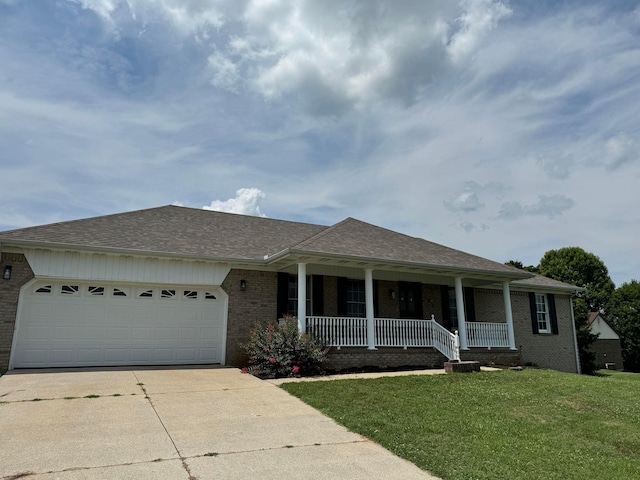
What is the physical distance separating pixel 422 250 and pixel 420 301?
1.94 m

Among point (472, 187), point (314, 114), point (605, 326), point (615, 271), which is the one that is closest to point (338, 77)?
point (314, 114)

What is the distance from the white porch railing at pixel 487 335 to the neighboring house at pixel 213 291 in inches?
1.9

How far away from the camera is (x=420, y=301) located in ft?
50.2

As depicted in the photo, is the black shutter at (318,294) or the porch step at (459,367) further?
the black shutter at (318,294)

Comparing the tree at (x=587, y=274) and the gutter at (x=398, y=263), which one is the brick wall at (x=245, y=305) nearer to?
the gutter at (x=398, y=263)

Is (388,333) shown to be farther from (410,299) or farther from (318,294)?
(410,299)

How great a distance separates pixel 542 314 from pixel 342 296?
9705 mm

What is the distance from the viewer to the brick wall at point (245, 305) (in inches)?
487

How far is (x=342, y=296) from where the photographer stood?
45.9ft

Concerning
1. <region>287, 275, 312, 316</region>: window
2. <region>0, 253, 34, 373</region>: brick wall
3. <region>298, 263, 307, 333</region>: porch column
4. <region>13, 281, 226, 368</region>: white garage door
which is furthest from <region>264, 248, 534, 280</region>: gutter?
<region>0, 253, 34, 373</region>: brick wall

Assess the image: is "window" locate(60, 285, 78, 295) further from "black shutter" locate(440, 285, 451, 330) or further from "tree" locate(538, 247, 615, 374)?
"tree" locate(538, 247, 615, 374)

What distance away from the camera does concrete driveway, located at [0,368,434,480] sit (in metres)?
4.24

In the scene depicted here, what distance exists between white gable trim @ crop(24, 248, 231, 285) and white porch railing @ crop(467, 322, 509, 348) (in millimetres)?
8444

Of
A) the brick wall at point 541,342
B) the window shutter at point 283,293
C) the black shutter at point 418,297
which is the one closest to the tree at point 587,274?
the brick wall at point 541,342
